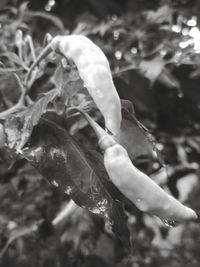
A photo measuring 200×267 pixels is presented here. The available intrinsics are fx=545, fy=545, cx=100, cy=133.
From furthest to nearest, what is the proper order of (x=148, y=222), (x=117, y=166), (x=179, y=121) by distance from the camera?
(x=148, y=222)
(x=179, y=121)
(x=117, y=166)

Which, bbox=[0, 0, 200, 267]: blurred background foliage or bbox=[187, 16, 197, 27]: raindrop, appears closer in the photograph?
bbox=[0, 0, 200, 267]: blurred background foliage

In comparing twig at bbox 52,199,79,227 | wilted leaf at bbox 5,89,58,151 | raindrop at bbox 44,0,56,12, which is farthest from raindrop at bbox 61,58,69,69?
raindrop at bbox 44,0,56,12

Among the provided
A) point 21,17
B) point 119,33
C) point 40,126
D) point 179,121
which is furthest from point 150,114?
point 40,126

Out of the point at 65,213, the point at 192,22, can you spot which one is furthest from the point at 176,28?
the point at 65,213

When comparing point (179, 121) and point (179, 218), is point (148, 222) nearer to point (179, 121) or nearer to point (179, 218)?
point (179, 121)

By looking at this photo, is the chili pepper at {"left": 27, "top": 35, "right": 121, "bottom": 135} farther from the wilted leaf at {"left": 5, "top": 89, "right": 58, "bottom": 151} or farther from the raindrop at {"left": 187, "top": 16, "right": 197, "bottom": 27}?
the raindrop at {"left": 187, "top": 16, "right": 197, "bottom": 27}
